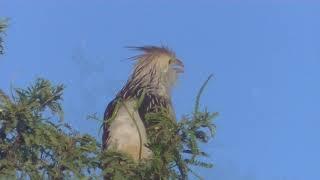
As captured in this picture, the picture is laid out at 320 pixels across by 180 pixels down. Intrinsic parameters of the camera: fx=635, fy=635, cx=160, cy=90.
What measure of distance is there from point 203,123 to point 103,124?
1456 millimetres

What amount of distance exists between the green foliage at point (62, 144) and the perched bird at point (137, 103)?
468mm

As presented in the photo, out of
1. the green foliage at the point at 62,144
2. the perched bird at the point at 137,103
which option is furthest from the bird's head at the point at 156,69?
the green foliage at the point at 62,144

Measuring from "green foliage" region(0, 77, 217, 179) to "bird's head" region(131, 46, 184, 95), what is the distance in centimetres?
154

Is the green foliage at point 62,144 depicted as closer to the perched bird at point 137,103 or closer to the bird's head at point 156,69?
the perched bird at point 137,103

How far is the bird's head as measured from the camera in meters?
5.40

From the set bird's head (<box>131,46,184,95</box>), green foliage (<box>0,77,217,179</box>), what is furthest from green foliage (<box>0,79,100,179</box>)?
bird's head (<box>131,46,184,95</box>)

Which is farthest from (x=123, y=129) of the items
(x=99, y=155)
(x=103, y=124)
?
(x=99, y=155)

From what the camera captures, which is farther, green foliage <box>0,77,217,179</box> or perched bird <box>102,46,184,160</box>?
perched bird <box>102,46,184,160</box>

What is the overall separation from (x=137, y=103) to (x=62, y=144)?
49.1 inches

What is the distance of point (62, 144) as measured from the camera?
358 centimetres

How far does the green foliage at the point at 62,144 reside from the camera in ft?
11.4

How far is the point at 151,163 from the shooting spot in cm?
363

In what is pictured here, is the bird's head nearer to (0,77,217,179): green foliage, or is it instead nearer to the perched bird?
the perched bird

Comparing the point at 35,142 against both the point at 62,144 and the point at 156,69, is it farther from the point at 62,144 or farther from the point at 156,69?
the point at 156,69
